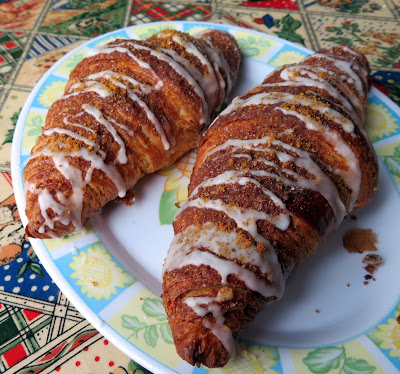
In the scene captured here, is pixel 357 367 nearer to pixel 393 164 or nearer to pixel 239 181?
pixel 239 181

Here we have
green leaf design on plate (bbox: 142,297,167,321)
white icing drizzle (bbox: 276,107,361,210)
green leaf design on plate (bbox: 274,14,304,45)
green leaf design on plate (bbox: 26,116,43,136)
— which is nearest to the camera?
green leaf design on plate (bbox: 142,297,167,321)

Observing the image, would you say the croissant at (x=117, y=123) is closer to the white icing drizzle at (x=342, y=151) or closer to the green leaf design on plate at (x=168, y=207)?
the green leaf design on plate at (x=168, y=207)

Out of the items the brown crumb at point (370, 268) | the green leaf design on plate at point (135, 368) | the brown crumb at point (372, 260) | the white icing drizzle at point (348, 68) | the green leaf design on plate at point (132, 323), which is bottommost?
the brown crumb at point (370, 268)

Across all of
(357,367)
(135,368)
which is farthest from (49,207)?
(357,367)

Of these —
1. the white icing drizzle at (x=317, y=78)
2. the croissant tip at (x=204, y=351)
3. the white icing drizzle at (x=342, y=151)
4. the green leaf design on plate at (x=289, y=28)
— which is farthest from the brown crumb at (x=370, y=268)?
the green leaf design on plate at (x=289, y=28)

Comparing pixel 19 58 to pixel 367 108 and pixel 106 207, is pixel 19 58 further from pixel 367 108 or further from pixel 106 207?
pixel 367 108

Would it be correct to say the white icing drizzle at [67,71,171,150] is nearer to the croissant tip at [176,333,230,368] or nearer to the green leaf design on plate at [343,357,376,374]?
the croissant tip at [176,333,230,368]

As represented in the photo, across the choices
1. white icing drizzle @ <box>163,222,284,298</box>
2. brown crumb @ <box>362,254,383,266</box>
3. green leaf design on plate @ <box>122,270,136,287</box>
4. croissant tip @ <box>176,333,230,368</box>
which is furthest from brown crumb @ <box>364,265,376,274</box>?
green leaf design on plate @ <box>122,270,136,287</box>

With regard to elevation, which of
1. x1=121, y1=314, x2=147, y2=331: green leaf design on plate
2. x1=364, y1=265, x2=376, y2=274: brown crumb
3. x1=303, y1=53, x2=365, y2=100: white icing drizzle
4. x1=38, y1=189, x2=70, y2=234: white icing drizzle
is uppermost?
x1=38, y1=189, x2=70, y2=234: white icing drizzle
